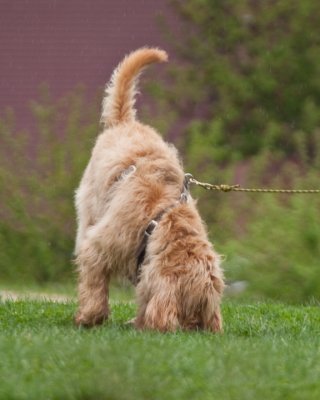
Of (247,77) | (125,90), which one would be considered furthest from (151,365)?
(247,77)

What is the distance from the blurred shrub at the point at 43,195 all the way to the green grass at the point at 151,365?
5743 mm

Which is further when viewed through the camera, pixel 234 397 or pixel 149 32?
pixel 149 32

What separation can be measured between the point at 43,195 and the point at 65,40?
→ 4.37m

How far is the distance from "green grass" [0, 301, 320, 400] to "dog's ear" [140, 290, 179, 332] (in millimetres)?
97

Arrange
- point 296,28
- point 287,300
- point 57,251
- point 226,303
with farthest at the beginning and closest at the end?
point 296,28
point 57,251
point 287,300
point 226,303

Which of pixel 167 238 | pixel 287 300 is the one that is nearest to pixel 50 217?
pixel 287 300

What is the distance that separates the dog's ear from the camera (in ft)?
24.7

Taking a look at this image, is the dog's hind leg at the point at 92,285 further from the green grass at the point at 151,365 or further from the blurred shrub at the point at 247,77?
the blurred shrub at the point at 247,77

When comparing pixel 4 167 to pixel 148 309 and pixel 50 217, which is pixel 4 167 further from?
pixel 148 309

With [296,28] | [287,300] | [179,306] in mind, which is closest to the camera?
[179,306]

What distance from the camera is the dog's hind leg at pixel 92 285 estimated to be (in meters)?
8.23

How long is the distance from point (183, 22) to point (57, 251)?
547 cm

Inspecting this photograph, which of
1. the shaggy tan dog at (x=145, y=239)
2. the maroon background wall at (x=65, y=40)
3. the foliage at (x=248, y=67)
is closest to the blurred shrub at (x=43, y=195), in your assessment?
the foliage at (x=248, y=67)

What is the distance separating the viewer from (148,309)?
7664 millimetres
